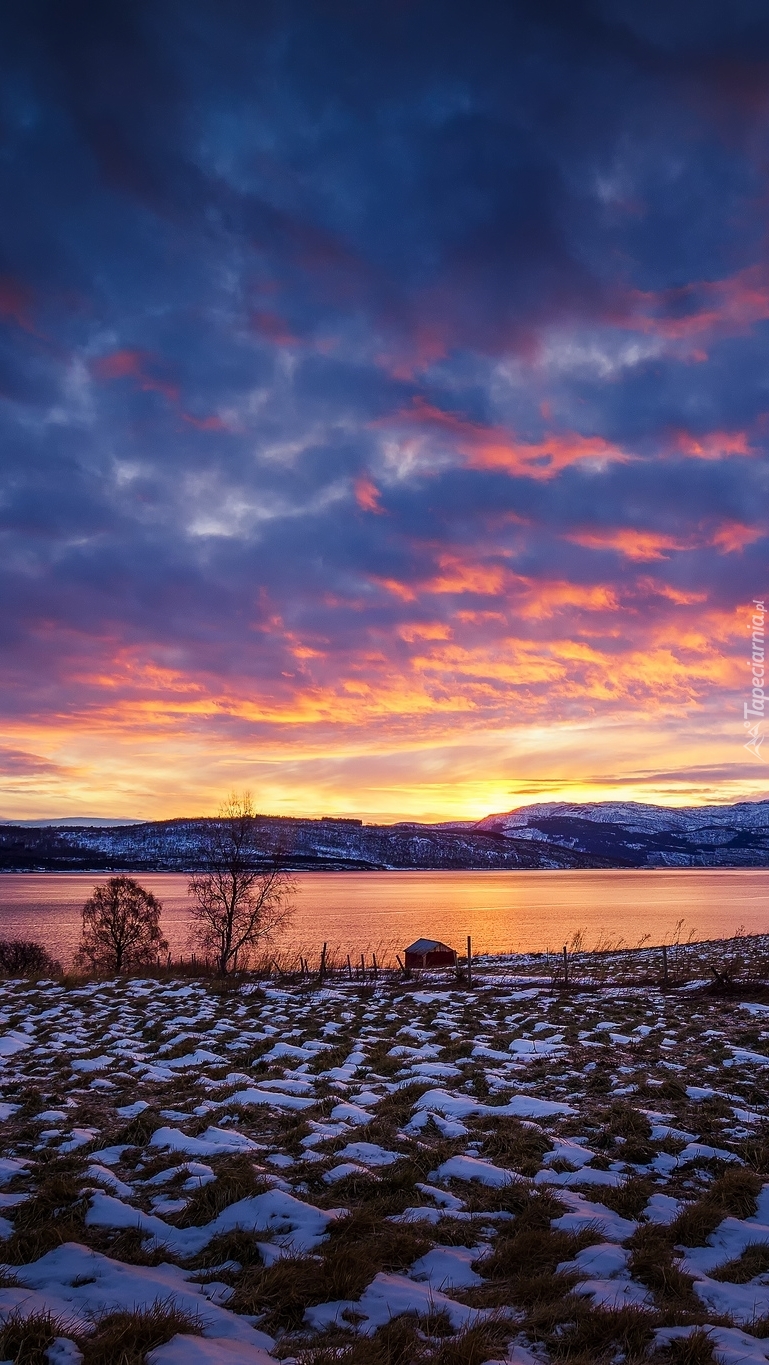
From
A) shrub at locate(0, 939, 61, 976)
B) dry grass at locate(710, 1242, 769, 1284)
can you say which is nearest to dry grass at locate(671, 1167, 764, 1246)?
dry grass at locate(710, 1242, 769, 1284)

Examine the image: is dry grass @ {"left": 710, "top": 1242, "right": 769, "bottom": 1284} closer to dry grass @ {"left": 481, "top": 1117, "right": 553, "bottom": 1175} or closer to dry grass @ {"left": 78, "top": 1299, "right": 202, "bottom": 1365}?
dry grass @ {"left": 481, "top": 1117, "right": 553, "bottom": 1175}

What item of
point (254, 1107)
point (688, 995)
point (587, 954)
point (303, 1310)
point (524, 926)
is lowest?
point (524, 926)

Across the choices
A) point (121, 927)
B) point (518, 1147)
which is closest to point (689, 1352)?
point (518, 1147)

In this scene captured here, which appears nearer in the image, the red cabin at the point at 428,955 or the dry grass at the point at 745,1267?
the dry grass at the point at 745,1267

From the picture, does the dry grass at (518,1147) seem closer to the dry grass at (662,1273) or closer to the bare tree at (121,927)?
the dry grass at (662,1273)

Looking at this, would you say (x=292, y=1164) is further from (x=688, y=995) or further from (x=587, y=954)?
(x=587, y=954)

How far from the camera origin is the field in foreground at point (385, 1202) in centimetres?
428

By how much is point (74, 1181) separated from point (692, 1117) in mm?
6889

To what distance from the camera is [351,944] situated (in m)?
68.6

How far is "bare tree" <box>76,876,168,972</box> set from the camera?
4959 centimetres

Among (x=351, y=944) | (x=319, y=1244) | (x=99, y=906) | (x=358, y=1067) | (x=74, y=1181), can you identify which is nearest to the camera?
(x=319, y=1244)

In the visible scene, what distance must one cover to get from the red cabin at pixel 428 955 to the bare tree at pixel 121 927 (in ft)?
59.3

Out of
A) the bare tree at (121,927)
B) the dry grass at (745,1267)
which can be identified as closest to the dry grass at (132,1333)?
the dry grass at (745,1267)

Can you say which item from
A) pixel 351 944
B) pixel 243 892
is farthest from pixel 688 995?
pixel 351 944
